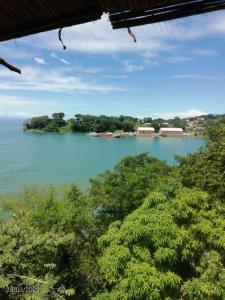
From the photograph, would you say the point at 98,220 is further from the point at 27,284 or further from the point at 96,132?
the point at 96,132

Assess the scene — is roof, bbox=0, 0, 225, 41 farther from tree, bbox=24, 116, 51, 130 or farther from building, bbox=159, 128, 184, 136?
tree, bbox=24, 116, 51, 130

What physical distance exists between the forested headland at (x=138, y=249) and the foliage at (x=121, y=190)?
1961 millimetres

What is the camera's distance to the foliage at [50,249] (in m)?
7.51

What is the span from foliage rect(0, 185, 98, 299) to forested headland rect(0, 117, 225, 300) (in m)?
0.02

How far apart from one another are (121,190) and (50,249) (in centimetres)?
625

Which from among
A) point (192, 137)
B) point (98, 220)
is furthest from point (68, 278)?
point (192, 137)

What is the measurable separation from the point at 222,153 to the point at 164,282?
5.60m

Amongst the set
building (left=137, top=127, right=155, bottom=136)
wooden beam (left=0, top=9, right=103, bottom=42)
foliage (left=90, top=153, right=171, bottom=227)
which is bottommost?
building (left=137, top=127, right=155, bottom=136)

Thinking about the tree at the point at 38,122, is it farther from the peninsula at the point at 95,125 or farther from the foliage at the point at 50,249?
the foliage at the point at 50,249

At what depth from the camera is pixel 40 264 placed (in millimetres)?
8828

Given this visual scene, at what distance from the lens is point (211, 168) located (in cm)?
1182

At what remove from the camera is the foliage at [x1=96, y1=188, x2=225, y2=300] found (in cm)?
673

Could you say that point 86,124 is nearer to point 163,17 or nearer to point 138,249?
point 138,249

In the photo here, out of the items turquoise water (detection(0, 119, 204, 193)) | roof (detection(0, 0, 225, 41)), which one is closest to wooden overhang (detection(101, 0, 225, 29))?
roof (detection(0, 0, 225, 41))
